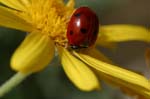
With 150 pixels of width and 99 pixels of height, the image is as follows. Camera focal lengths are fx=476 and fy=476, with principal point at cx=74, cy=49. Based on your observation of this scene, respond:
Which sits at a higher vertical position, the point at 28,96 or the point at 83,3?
the point at 83,3

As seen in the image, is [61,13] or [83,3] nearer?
[61,13]

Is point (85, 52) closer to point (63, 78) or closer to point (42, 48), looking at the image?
point (42, 48)

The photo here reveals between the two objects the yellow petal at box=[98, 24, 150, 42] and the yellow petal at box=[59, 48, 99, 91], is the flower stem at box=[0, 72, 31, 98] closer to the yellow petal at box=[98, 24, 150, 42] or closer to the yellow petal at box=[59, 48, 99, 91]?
the yellow petal at box=[59, 48, 99, 91]

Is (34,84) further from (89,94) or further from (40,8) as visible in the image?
(40,8)

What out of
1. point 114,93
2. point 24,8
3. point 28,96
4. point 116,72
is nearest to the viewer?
point 116,72

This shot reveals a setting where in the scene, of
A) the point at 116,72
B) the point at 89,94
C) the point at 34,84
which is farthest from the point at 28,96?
the point at 116,72

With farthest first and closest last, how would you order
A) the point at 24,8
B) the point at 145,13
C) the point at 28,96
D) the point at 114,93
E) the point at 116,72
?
the point at 145,13, the point at 114,93, the point at 28,96, the point at 24,8, the point at 116,72

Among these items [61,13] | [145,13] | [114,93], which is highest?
[61,13]

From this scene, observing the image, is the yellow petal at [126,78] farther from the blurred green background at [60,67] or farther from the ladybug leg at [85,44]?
the blurred green background at [60,67]
